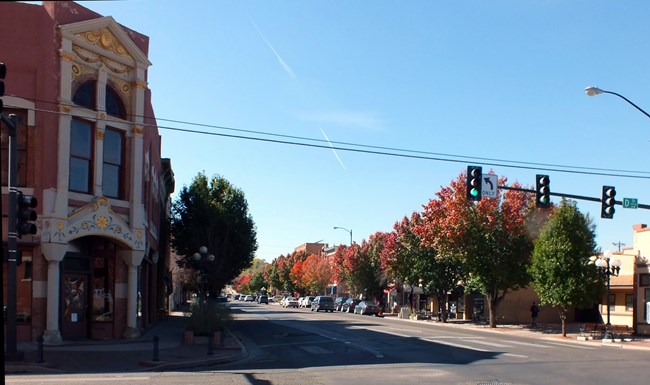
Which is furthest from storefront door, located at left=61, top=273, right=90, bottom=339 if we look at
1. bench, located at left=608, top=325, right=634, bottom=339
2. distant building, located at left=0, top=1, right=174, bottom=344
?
bench, located at left=608, top=325, right=634, bottom=339

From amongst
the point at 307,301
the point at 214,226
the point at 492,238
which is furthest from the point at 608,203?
the point at 307,301

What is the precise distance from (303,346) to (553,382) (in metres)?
11.9

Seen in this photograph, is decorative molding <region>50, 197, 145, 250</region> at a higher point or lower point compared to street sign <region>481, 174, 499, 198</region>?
lower

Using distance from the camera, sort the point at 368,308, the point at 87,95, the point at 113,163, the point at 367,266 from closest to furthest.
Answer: the point at 87,95 < the point at 113,163 < the point at 368,308 < the point at 367,266

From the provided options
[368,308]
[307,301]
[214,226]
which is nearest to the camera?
[214,226]

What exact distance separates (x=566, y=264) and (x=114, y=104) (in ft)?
73.8

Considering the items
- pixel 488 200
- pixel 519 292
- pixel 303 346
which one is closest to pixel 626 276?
pixel 488 200

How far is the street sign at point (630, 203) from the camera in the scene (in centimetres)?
2430

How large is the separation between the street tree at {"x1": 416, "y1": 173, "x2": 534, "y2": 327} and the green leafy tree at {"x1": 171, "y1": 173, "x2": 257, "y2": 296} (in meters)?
13.1

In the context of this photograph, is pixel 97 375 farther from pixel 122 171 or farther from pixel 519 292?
pixel 519 292

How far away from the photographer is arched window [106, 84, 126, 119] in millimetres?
24984

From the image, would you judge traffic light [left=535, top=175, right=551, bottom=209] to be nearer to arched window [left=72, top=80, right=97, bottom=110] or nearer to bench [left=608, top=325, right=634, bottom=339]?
bench [left=608, top=325, right=634, bottom=339]

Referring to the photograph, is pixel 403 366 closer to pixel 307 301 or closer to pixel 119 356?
pixel 119 356

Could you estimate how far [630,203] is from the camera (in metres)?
24.4
